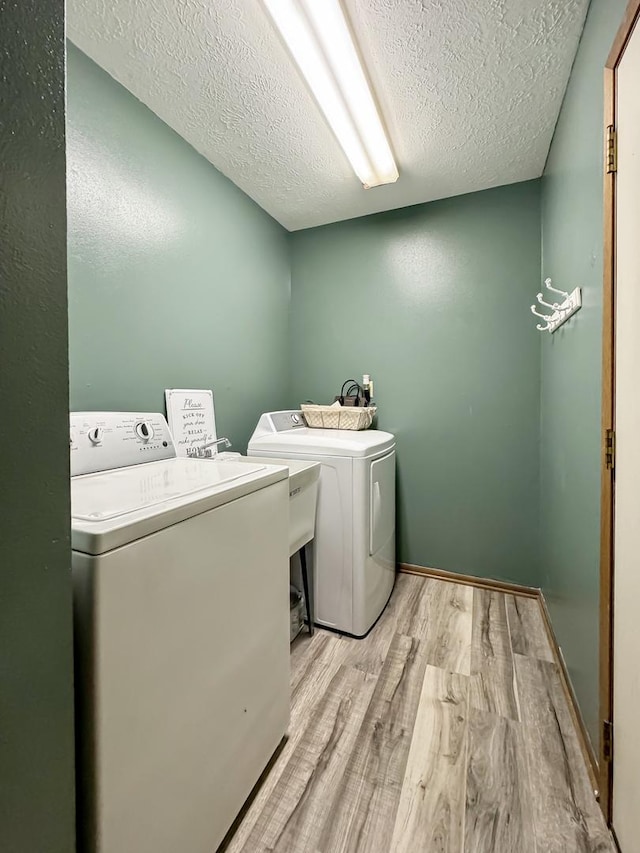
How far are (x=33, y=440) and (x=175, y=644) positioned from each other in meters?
0.50

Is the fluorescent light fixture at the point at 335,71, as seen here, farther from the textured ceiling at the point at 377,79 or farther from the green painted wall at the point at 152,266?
the green painted wall at the point at 152,266

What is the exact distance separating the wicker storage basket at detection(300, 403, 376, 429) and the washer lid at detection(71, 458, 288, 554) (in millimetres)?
1131

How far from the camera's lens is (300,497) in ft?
4.97

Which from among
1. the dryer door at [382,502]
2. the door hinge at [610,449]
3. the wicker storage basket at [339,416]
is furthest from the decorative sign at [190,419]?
the door hinge at [610,449]

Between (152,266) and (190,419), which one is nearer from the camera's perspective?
(152,266)

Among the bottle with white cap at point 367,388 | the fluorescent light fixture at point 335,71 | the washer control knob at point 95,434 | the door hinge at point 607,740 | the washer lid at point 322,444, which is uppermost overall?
the fluorescent light fixture at point 335,71

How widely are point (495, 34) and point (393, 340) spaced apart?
54.8 inches

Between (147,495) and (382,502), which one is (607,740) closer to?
(382,502)

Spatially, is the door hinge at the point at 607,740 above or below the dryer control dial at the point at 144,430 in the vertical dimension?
below

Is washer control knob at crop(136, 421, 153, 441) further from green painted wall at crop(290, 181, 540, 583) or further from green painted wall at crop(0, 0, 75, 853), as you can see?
green painted wall at crop(290, 181, 540, 583)

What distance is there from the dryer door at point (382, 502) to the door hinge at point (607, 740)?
0.99 metres

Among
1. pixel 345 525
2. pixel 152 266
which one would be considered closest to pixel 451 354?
pixel 345 525

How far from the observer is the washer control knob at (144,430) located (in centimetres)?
137

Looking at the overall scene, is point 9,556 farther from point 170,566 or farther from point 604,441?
point 604,441
